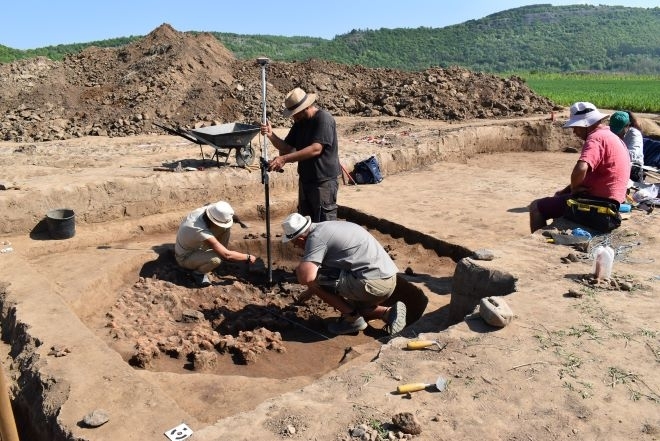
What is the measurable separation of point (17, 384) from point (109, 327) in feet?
4.23

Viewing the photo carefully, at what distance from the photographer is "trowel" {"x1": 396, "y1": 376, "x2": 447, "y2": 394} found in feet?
10.8

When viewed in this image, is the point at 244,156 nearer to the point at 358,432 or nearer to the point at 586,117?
the point at 586,117

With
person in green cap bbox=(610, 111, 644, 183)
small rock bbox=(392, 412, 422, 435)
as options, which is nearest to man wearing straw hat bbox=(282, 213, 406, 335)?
→ small rock bbox=(392, 412, 422, 435)

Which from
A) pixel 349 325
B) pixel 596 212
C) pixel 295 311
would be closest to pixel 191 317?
pixel 295 311

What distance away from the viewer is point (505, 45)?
8769cm

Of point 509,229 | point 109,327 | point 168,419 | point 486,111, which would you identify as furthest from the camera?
point 486,111

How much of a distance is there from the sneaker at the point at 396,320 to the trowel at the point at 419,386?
1.57 meters

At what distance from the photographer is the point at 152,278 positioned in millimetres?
6270

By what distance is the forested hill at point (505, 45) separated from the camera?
75312mm

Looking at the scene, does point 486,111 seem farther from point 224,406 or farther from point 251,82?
point 224,406

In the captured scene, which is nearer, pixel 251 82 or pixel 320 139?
pixel 320 139

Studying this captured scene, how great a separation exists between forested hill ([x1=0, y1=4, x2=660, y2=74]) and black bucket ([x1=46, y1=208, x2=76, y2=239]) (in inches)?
2333

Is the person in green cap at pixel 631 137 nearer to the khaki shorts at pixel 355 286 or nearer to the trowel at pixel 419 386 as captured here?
the khaki shorts at pixel 355 286

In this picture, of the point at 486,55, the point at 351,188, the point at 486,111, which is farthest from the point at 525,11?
the point at 351,188
